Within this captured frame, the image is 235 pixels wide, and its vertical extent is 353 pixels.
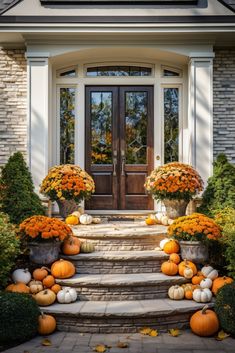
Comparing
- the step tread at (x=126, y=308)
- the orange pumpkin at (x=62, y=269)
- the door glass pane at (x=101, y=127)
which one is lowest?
the step tread at (x=126, y=308)

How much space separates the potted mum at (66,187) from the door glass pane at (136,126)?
137cm

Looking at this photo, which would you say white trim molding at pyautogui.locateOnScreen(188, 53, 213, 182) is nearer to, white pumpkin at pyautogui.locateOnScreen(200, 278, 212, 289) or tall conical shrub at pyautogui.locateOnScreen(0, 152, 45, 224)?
white pumpkin at pyautogui.locateOnScreen(200, 278, 212, 289)

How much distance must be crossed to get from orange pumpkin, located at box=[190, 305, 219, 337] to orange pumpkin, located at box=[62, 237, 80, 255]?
1699 millimetres

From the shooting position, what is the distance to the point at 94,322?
4492 millimetres

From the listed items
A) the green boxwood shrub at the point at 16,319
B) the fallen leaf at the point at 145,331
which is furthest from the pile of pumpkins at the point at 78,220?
the fallen leaf at the point at 145,331

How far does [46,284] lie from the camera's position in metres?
4.91

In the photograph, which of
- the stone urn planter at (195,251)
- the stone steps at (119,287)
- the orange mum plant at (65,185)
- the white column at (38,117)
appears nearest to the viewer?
the stone steps at (119,287)

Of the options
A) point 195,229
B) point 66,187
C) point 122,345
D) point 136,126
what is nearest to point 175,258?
point 195,229

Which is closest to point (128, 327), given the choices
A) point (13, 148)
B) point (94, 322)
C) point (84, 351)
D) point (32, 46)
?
point (94, 322)

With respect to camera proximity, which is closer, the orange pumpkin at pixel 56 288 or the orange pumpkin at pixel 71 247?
the orange pumpkin at pixel 56 288

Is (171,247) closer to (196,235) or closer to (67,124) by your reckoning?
(196,235)

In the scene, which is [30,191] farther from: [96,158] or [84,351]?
[84,351]

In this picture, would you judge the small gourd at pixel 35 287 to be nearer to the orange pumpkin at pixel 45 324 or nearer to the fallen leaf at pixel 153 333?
the orange pumpkin at pixel 45 324

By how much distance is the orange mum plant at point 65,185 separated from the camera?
6.57 m
